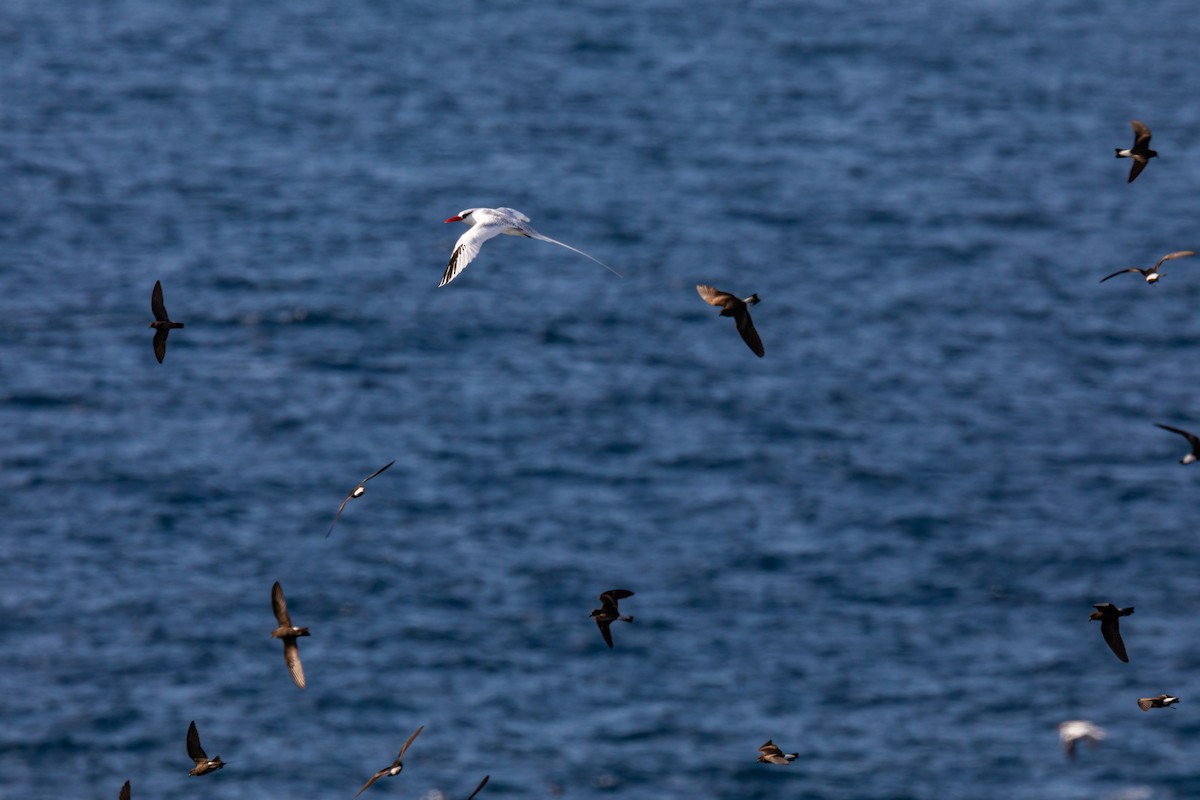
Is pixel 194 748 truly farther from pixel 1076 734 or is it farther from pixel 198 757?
pixel 1076 734

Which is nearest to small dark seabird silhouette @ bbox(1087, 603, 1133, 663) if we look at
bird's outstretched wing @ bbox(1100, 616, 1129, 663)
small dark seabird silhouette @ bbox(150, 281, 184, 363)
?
bird's outstretched wing @ bbox(1100, 616, 1129, 663)

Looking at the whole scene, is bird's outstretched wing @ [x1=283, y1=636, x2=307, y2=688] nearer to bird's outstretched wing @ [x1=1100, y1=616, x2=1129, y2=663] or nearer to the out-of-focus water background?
bird's outstretched wing @ [x1=1100, y1=616, x2=1129, y2=663]

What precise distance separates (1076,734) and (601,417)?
27.5 metres

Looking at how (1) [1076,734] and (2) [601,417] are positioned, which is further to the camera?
(2) [601,417]

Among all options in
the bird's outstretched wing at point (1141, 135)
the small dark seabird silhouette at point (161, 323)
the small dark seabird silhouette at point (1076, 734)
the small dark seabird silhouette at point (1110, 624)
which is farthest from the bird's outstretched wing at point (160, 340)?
the small dark seabird silhouette at point (1076, 734)

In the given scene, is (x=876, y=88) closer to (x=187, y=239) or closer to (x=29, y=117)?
(x=187, y=239)

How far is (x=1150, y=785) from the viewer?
43469 millimetres

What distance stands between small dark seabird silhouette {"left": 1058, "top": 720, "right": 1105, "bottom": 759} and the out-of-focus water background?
2.06 ft

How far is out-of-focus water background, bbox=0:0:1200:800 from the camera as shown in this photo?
46312 millimetres

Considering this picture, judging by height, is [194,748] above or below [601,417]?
below

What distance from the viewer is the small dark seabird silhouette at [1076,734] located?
121ft

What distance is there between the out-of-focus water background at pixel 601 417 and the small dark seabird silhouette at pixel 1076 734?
629mm

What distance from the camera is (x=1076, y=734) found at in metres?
37.3

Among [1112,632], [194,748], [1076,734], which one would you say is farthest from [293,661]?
[1076,734]
